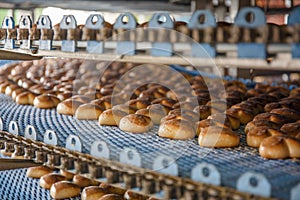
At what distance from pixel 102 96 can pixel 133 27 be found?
128 cm

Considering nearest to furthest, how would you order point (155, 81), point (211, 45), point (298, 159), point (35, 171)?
point (211, 45) < point (298, 159) < point (35, 171) < point (155, 81)

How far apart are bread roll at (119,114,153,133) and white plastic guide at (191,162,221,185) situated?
67 cm

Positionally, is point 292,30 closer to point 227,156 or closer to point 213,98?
point 227,156

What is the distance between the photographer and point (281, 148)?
1.51 m

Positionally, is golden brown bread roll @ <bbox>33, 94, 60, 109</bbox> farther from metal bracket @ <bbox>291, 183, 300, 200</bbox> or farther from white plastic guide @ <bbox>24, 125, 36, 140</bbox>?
metal bracket @ <bbox>291, 183, 300, 200</bbox>

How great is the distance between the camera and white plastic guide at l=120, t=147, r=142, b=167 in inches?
55.9

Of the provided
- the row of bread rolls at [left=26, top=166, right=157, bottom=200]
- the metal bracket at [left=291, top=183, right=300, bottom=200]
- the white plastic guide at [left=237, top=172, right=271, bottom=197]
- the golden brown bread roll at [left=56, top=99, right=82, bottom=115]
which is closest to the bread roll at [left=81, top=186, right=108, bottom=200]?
the row of bread rolls at [left=26, top=166, right=157, bottom=200]

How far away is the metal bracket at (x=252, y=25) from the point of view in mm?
1071

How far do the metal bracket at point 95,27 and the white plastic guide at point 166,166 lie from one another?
0.42 m

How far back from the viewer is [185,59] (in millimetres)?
1286

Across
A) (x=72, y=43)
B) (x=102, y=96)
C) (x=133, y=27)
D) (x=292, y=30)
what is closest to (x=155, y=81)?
(x=102, y=96)

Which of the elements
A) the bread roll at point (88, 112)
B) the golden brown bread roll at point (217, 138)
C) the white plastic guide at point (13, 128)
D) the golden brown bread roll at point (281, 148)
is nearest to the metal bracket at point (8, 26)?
the white plastic guide at point (13, 128)

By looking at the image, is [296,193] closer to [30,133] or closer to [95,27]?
[95,27]

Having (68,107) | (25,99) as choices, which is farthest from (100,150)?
(25,99)
